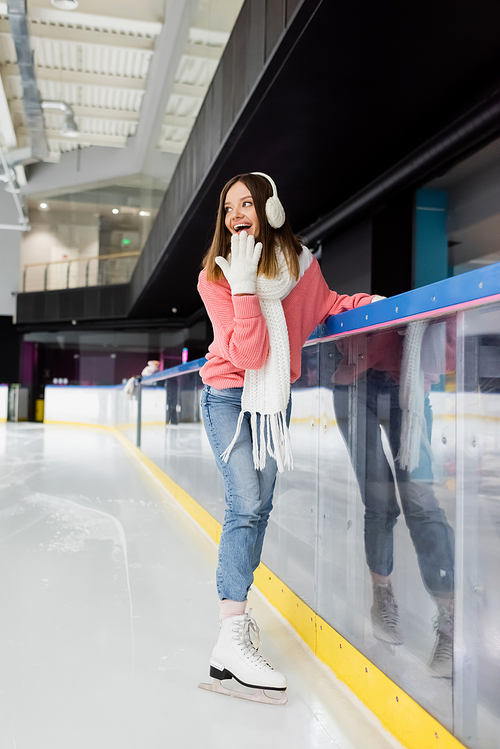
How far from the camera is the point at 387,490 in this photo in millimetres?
1371

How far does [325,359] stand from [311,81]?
251 centimetres

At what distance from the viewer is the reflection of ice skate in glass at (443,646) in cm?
109

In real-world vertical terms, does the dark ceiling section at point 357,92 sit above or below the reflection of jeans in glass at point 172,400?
above

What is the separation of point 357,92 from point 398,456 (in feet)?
10.2

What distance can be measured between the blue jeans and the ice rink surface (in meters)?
0.28

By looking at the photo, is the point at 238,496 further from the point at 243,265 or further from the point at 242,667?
the point at 243,265

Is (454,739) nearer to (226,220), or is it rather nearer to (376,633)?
(376,633)


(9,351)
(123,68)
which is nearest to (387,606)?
(123,68)

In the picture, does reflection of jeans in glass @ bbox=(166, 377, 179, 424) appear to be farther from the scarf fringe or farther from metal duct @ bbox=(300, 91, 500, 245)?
the scarf fringe

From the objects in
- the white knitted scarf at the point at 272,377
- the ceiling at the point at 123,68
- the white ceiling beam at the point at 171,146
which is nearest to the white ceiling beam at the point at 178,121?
the ceiling at the point at 123,68

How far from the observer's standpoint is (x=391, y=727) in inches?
49.1

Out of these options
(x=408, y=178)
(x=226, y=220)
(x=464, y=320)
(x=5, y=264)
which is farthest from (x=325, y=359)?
(x=5, y=264)

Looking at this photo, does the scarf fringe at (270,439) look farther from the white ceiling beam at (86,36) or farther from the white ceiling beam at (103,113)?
the white ceiling beam at (103,113)

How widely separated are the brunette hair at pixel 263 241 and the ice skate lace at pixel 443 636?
809mm
